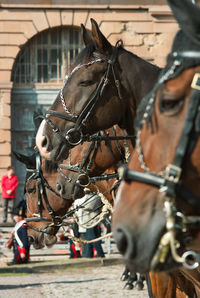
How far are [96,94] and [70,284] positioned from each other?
790cm

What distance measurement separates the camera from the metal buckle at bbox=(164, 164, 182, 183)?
3.28 metres

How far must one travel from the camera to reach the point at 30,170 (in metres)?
9.12

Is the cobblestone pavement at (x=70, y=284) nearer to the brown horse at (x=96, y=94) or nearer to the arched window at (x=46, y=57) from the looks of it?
the brown horse at (x=96, y=94)

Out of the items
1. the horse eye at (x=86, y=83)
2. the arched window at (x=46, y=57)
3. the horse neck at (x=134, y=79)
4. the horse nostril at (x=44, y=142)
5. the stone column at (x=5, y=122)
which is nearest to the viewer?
the horse neck at (x=134, y=79)

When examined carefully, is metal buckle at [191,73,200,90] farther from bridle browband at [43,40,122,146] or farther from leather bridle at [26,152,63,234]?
leather bridle at [26,152,63,234]

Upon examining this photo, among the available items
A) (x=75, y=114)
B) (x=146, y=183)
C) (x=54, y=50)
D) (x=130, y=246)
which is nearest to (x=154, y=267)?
(x=130, y=246)

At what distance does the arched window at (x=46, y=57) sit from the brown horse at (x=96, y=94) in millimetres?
20141

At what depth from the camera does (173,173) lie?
10.8 feet

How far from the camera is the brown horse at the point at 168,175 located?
3285 mm

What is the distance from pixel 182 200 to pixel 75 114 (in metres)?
2.83

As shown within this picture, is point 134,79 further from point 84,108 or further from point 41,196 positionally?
point 41,196

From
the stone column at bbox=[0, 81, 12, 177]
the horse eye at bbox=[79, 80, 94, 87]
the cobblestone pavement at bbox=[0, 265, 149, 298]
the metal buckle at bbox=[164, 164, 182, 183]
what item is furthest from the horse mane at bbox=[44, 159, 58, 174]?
the stone column at bbox=[0, 81, 12, 177]

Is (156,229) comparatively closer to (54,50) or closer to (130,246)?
(130,246)

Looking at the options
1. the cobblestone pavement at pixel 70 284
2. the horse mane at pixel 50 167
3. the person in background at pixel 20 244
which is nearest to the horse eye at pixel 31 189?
the horse mane at pixel 50 167
